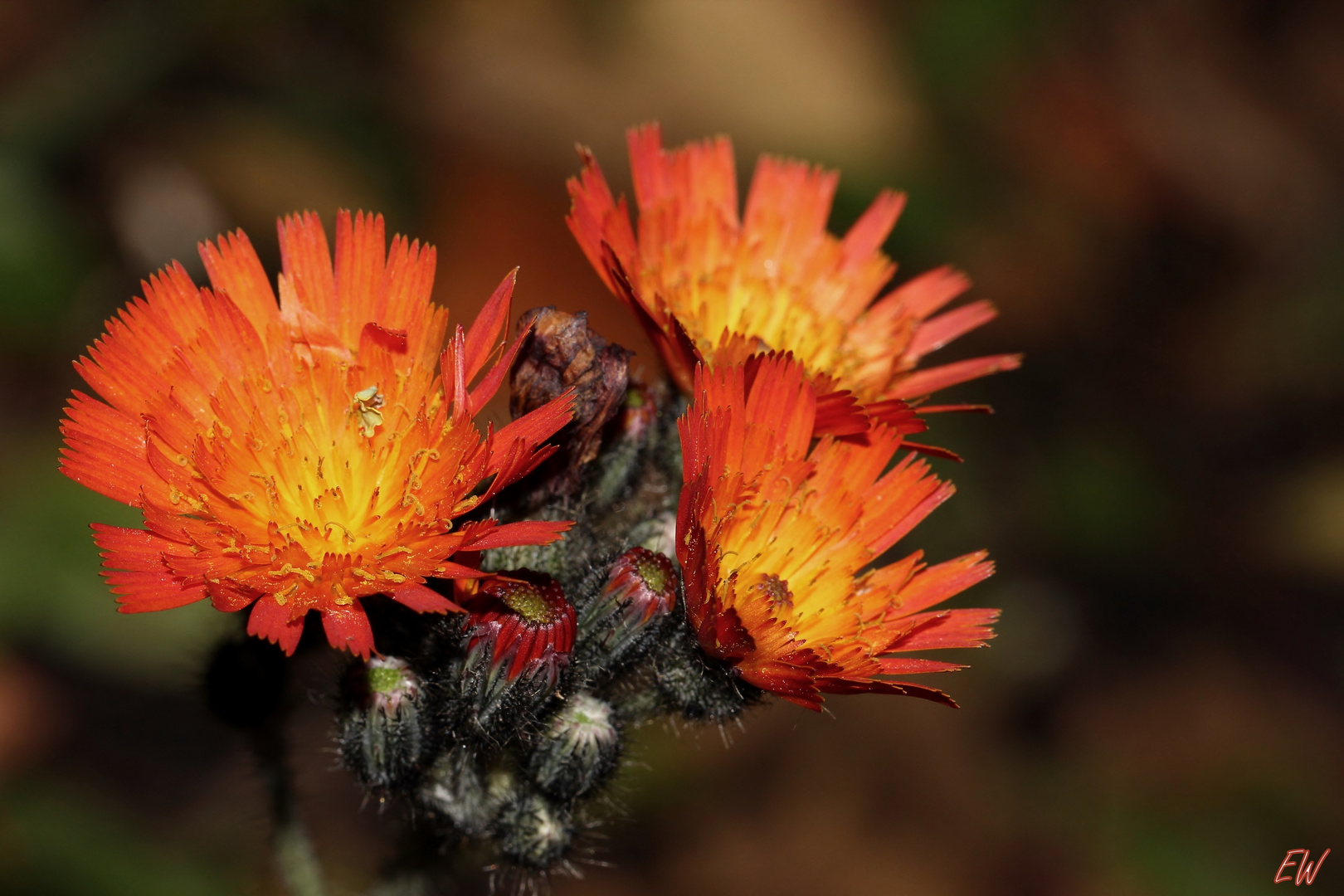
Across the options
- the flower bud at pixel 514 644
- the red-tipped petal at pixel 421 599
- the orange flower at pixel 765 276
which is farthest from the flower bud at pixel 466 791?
the orange flower at pixel 765 276

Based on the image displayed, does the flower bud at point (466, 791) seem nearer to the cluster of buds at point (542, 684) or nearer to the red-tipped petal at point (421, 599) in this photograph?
the cluster of buds at point (542, 684)

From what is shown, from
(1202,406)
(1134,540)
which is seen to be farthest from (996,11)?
(1134,540)

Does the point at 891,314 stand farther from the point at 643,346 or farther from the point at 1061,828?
the point at 1061,828

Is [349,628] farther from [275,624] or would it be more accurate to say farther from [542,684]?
[542,684]
